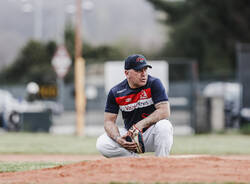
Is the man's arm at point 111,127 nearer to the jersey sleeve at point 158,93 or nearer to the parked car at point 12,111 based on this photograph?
the jersey sleeve at point 158,93

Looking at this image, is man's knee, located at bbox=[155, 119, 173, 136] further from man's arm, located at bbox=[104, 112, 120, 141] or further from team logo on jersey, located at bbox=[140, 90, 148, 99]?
man's arm, located at bbox=[104, 112, 120, 141]

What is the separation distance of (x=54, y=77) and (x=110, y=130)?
20.3 m

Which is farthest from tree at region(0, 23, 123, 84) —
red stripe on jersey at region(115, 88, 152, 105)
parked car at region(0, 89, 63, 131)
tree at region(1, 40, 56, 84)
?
red stripe on jersey at region(115, 88, 152, 105)

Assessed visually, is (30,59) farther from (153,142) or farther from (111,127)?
(153,142)

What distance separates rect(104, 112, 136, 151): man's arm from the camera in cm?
694

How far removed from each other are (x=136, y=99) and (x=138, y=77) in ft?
1.07

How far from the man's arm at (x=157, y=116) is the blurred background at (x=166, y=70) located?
452 inches

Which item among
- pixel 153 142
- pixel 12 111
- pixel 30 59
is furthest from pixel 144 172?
pixel 30 59

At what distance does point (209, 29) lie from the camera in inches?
1592

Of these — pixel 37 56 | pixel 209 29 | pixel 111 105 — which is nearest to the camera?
pixel 111 105

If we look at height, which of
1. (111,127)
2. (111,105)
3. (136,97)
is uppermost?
(136,97)

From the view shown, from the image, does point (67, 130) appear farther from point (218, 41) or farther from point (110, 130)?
point (218, 41)

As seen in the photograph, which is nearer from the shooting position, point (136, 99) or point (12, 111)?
point (136, 99)

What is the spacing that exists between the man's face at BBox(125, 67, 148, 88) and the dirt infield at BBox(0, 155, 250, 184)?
1172mm
